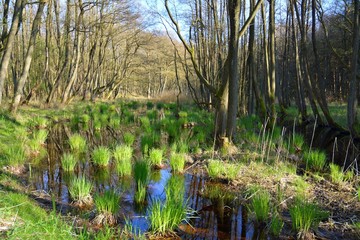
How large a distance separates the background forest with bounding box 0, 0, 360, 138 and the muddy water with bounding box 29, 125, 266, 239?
2.70 metres

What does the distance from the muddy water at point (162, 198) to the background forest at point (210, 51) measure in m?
2.70

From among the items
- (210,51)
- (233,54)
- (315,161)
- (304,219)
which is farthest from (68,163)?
(210,51)

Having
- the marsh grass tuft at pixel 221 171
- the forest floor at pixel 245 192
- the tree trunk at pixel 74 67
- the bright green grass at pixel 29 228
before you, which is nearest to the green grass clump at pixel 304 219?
the forest floor at pixel 245 192

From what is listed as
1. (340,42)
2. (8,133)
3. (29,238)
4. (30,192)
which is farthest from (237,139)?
(340,42)

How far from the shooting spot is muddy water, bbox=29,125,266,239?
4172 mm

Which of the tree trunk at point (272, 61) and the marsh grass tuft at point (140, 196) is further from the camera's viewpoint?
the tree trunk at point (272, 61)

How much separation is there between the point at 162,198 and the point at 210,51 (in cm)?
1327

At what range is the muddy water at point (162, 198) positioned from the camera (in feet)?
13.7

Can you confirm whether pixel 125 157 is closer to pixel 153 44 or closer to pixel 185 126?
pixel 185 126

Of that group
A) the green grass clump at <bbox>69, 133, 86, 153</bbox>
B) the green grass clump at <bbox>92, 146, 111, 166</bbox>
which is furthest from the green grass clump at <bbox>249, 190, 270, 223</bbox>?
the green grass clump at <bbox>69, 133, 86, 153</bbox>

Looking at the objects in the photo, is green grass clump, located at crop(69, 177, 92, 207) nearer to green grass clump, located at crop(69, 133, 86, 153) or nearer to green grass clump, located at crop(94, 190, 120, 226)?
green grass clump, located at crop(94, 190, 120, 226)

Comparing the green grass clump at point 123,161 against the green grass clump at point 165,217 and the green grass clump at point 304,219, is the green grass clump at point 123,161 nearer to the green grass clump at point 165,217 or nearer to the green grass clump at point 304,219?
the green grass clump at point 165,217

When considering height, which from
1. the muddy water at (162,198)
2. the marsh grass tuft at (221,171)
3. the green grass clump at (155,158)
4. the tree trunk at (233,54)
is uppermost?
the tree trunk at (233,54)

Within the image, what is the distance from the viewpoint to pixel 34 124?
10531mm
